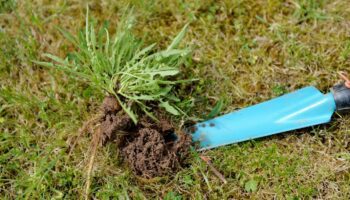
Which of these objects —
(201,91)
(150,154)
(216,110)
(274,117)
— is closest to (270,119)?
(274,117)

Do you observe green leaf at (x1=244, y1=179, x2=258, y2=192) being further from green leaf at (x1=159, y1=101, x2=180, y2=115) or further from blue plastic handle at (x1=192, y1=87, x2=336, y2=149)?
green leaf at (x1=159, y1=101, x2=180, y2=115)

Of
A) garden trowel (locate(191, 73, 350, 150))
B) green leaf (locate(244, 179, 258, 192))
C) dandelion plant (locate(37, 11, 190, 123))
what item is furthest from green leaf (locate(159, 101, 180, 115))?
green leaf (locate(244, 179, 258, 192))

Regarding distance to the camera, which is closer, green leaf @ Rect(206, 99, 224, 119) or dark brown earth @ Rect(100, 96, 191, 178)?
dark brown earth @ Rect(100, 96, 191, 178)

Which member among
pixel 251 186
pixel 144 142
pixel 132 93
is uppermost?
pixel 132 93

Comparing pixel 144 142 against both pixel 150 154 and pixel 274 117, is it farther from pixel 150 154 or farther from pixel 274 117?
pixel 274 117

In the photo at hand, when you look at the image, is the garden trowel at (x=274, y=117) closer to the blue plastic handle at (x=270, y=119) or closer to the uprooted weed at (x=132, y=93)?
the blue plastic handle at (x=270, y=119)

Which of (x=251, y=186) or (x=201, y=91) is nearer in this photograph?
(x=251, y=186)

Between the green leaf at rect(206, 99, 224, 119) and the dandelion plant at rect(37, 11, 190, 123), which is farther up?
the dandelion plant at rect(37, 11, 190, 123)

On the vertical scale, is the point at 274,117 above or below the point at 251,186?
above
